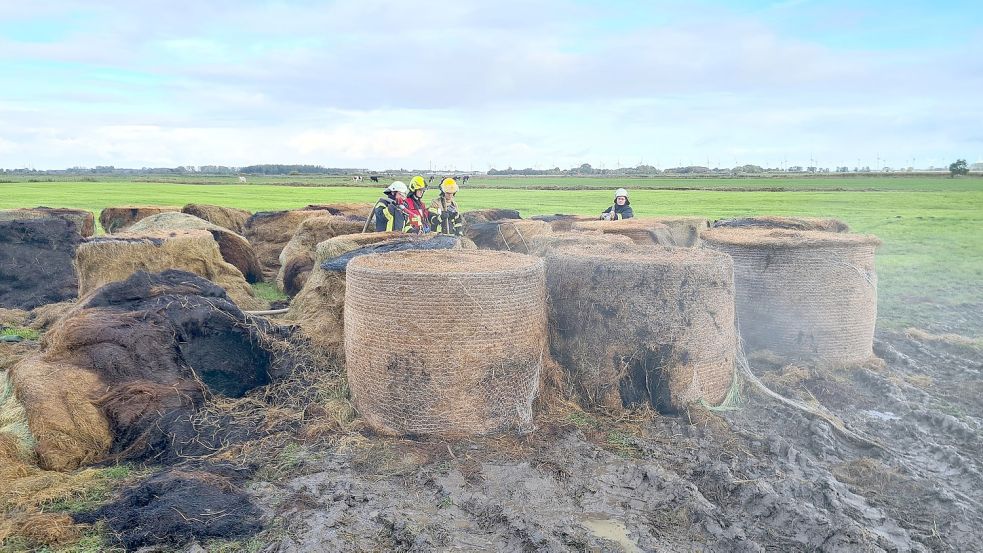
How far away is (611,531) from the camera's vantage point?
192 inches

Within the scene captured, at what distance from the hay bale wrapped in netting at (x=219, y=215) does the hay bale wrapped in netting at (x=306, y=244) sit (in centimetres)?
582

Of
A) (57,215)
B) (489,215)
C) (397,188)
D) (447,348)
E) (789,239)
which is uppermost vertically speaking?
(397,188)

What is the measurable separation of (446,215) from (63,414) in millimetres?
7903

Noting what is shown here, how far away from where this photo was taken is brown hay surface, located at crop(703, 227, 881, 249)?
28.1ft

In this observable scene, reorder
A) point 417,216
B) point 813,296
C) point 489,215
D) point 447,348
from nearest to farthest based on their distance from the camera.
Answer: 1. point 447,348
2. point 813,296
3. point 417,216
4. point 489,215

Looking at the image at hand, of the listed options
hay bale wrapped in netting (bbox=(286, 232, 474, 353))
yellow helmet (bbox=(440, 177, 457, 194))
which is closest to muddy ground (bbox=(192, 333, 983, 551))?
hay bale wrapped in netting (bbox=(286, 232, 474, 353))

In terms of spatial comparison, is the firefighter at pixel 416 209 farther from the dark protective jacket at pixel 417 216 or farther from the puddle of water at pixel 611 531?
the puddle of water at pixel 611 531

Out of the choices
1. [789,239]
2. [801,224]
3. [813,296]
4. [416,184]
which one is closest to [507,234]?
[416,184]

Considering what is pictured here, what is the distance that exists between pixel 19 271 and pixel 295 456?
10464 millimetres

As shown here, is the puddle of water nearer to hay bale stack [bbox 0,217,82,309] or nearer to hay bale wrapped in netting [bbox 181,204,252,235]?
hay bale stack [bbox 0,217,82,309]

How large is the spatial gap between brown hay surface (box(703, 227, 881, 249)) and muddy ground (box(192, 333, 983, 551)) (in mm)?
2198

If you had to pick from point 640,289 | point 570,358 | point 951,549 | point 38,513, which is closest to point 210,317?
point 38,513

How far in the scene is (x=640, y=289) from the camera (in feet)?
22.2

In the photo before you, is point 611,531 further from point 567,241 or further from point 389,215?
point 389,215
